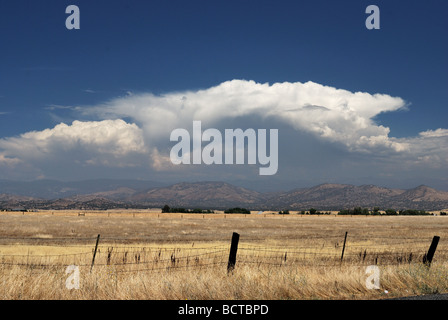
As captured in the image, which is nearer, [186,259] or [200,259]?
[186,259]

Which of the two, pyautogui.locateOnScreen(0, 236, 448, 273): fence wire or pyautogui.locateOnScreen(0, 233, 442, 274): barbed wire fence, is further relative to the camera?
pyautogui.locateOnScreen(0, 236, 448, 273): fence wire

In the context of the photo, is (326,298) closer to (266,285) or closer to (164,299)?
(266,285)

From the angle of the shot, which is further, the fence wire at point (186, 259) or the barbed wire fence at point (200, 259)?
the fence wire at point (186, 259)

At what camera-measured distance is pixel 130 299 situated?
898 cm

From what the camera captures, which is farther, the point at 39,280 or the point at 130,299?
the point at 39,280
